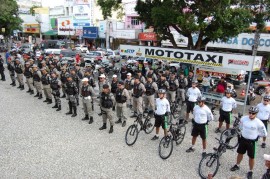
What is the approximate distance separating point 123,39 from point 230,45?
19981mm

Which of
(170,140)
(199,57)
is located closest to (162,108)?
(170,140)

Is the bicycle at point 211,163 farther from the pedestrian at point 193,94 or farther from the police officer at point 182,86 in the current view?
the police officer at point 182,86

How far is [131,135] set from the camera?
28.5 ft

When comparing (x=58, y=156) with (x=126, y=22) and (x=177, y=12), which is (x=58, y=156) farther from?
(x=126, y=22)

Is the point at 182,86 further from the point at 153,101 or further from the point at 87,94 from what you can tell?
the point at 87,94

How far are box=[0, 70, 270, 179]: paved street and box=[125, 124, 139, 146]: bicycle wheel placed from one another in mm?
181

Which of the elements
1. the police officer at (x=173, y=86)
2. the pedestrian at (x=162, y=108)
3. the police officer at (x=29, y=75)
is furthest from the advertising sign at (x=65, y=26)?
the pedestrian at (x=162, y=108)

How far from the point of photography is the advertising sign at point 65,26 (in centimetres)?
4997

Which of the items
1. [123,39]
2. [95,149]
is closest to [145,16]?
[95,149]

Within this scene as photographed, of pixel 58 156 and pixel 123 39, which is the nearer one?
pixel 58 156

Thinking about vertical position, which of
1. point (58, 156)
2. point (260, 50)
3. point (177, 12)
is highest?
point (177, 12)

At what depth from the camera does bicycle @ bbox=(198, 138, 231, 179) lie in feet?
21.9

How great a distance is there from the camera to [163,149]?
7.90 m

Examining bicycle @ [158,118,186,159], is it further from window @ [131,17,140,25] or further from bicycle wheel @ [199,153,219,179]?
window @ [131,17,140,25]
